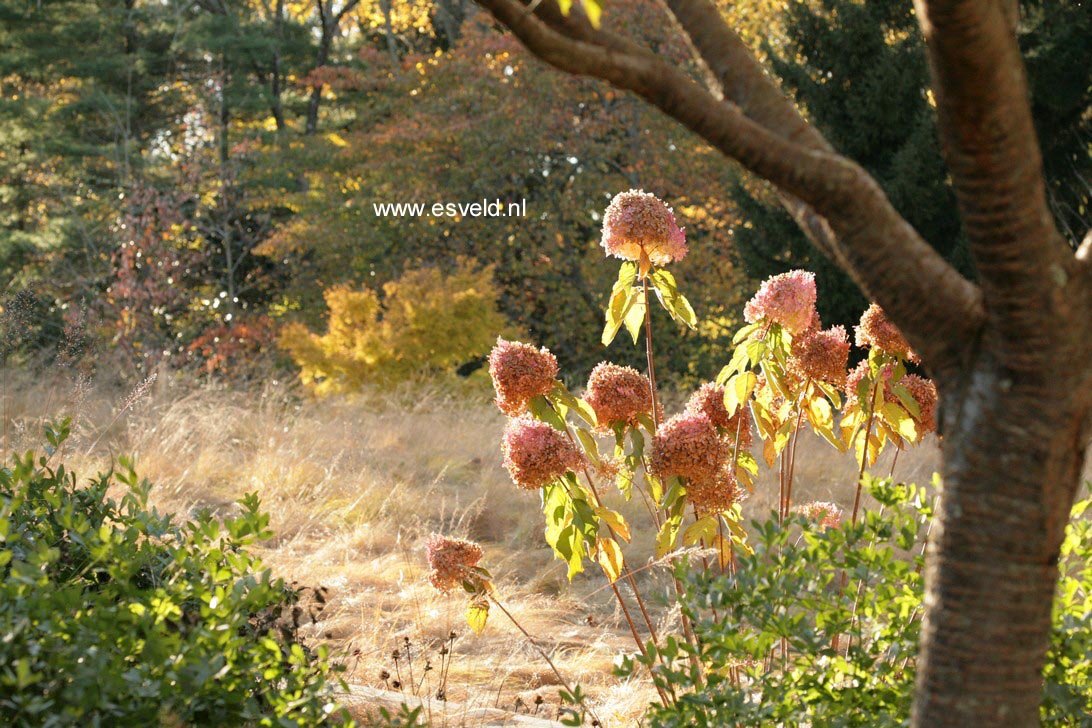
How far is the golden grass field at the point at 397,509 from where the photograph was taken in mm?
3414

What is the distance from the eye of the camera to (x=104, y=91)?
15586 millimetres

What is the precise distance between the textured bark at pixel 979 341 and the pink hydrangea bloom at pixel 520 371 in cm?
88

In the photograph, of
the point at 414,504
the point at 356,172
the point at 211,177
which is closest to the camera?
the point at 414,504

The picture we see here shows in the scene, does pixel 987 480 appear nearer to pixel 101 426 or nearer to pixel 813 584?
pixel 813 584

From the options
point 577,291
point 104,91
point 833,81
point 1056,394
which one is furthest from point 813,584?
point 104,91

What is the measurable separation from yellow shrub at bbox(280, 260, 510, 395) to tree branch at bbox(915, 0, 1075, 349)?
832 centimetres

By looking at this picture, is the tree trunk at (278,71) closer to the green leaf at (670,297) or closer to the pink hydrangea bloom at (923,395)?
the green leaf at (670,297)

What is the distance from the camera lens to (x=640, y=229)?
7.50 feet

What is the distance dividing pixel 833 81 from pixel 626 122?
8.30 ft

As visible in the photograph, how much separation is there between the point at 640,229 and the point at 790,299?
34cm

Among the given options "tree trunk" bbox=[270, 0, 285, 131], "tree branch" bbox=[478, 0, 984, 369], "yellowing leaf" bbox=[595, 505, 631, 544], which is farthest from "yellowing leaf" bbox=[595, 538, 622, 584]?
"tree trunk" bbox=[270, 0, 285, 131]

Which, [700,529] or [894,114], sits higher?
[894,114]

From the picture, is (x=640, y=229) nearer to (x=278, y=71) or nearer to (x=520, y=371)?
(x=520, y=371)

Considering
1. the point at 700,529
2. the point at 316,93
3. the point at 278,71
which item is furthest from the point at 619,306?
the point at 278,71
